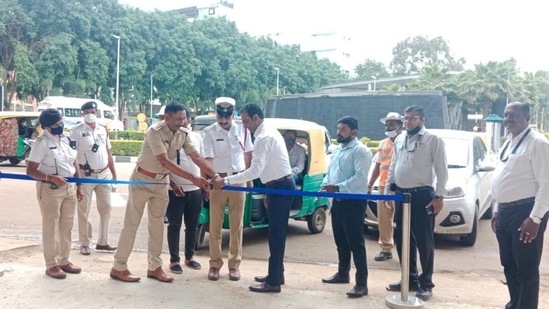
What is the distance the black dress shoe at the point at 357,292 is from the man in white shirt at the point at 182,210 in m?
1.83

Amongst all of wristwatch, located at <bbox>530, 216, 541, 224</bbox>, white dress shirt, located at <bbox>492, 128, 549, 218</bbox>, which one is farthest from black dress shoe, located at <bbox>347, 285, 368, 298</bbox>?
wristwatch, located at <bbox>530, 216, 541, 224</bbox>

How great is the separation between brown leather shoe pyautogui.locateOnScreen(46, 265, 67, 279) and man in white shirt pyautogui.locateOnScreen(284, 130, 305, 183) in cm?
365

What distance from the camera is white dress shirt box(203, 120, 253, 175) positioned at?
227 inches

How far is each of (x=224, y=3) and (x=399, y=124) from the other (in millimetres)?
92972

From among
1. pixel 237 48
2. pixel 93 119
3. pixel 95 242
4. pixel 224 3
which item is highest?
pixel 224 3

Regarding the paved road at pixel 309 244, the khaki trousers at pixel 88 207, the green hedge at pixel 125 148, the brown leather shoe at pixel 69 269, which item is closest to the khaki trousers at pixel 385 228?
the paved road at pixel 309 244

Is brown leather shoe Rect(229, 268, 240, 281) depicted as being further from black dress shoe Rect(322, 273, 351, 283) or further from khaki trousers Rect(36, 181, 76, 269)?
khaki trousers Rect(36, 181, 76, 269)

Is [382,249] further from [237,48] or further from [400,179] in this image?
[237,48]


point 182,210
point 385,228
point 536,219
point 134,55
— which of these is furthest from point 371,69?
point 536,219

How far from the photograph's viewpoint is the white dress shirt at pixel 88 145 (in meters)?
6.70

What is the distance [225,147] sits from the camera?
575 centimetres

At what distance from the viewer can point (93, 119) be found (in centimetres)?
676

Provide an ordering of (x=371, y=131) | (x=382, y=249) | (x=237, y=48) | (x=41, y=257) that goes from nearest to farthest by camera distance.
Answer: (x=41, y=257) → (x=382, y=249) → (x=371, y=131) → (x=237, y=48)

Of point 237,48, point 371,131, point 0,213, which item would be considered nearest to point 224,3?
point 237,48
